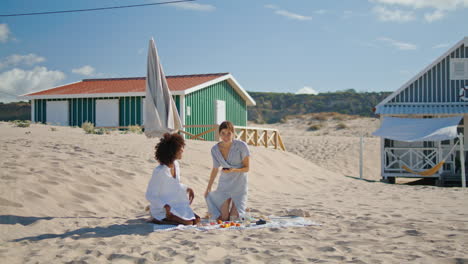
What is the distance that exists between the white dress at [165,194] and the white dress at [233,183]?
53 centimetres

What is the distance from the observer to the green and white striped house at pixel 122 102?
18812 millimetres

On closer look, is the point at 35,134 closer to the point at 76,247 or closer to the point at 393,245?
the point at 76,247

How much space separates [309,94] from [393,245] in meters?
60.7

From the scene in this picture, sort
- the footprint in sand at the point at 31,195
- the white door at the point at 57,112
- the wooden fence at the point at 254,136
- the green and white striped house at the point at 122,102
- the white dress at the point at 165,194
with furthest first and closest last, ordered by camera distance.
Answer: the white door at the point at 57,112 → the green and white striped house at the point at 122,102 → the wooden fence at the point at 254,136 → the footprint in sand at the point at 31,195 → the white dress at the point at 165,194

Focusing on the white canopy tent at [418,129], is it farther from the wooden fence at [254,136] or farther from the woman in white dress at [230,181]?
the woman in white dress at [230,181]

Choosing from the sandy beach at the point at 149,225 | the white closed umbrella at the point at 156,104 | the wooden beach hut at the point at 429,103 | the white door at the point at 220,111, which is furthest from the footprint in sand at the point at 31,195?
the white door at the point at 220,111

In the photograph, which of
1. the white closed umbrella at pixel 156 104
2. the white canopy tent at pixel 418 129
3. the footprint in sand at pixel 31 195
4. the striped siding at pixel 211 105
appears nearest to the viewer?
the footprint in sand at pixel 31 195

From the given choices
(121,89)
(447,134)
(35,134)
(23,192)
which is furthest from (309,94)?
(23,192)

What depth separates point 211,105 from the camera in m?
20.5

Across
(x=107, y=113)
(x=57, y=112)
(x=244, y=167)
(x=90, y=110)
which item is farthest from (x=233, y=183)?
(x=57, y=112)

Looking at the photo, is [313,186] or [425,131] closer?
[313,186]

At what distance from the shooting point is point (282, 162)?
13266 mm

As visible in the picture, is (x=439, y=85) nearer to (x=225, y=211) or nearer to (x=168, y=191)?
(x=225, y=211)

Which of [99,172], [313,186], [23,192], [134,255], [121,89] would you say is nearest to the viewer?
[134,255]
